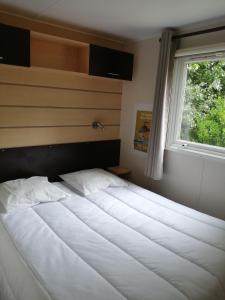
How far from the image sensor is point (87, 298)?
1.23 m

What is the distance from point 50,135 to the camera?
2.83 metres

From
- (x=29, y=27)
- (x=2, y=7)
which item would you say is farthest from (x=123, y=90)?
(x=2, y=7)

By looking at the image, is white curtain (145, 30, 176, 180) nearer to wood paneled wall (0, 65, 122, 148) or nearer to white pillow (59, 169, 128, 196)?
white pillow (59, 169, 128, 196)

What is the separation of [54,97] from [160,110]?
121 centimetres

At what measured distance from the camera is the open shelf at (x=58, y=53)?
2605 millimetres

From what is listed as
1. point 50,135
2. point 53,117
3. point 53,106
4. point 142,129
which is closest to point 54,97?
point 53,106

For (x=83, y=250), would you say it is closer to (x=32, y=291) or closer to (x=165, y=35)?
(x=32, y=291)

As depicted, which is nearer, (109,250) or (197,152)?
(109,250)

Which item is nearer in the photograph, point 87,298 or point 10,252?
point 87,298

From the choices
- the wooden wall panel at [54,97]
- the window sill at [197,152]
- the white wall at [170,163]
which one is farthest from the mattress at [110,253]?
the wooden wall panel at [54,97]

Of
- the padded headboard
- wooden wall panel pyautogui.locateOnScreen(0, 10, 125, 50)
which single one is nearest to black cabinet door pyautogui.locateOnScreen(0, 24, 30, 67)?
wooden wall panel pyautogui.locateOnScreen(0, 10, 125, 50)

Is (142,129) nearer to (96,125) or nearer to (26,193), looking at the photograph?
(96,125)

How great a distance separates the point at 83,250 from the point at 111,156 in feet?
6.22

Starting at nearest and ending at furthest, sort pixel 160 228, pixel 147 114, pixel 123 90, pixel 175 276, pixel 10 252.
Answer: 1. pixel 175 276
2. pixel 10 252
3. pixel 160 228
4. pixel 147 114
5. pixel 123 90
